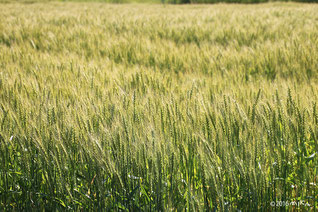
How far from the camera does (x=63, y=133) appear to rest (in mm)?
1107

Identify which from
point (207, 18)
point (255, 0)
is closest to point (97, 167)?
point (207, 18)

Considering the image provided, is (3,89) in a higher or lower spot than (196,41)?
lower

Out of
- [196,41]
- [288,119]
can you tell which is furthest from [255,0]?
[288,119]

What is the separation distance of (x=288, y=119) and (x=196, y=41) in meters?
2.90

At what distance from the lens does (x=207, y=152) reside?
998 millimetres

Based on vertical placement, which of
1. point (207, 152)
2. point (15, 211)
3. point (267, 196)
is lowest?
point (15, 211)

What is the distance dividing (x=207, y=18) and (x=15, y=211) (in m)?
5.30

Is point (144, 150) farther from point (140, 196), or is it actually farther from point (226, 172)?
point (226, 172)

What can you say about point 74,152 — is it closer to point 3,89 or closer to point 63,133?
point 63,133

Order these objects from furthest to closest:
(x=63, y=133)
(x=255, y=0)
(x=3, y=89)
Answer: (x=255, y=0), (x=3, y=89), (x=63, y=133)

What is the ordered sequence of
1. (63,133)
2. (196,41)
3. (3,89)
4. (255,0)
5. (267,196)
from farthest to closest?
(255,0)
(196,41)
(3,89)
(63,133)
(267,196)

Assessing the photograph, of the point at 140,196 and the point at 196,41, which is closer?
the point at 140,196

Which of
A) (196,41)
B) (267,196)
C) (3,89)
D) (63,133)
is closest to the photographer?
(267,196)

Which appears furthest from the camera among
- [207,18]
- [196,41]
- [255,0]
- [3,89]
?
[255,0]
